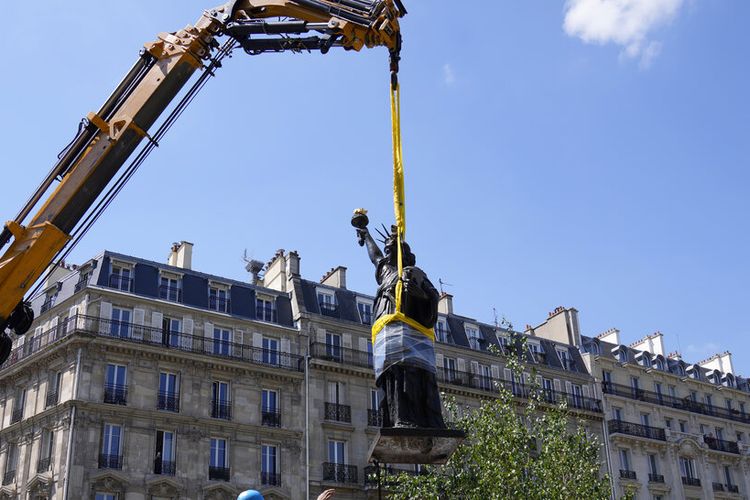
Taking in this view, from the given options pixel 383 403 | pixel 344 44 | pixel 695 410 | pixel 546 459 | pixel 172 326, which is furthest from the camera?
pixel 695 410

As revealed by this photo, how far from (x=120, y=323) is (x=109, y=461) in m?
5.32

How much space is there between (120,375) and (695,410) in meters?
33.9

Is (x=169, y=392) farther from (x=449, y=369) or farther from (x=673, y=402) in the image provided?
(x=673, y=402)

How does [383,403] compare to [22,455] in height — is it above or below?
below

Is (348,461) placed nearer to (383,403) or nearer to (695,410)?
(695,410)

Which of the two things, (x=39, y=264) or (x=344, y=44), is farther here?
(x=344, y=44)

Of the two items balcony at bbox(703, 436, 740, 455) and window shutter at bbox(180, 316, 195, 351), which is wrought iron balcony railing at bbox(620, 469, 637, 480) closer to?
balcony at bbox(703, 436, 740, 455)

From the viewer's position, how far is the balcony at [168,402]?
35750 millimetres

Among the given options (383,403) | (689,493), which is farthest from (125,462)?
(689,493)

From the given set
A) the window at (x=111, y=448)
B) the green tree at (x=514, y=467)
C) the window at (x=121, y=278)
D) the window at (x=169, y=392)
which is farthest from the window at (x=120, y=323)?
the green tree at (x=514, y=467)

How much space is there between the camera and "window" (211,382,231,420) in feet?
121

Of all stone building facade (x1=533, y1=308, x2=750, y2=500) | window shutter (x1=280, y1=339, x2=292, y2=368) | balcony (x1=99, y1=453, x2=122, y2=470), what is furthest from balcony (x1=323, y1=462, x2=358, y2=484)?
stone building facade (x1=533, y1=308, x2=750, y2=500)

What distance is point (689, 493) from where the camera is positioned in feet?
164

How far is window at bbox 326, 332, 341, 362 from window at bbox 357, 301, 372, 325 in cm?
190
